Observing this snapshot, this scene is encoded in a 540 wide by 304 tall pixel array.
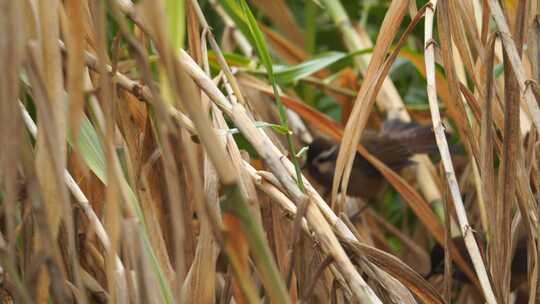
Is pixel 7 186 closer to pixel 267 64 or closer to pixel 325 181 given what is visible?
pixel 267 64

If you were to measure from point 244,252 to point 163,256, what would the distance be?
0.44m

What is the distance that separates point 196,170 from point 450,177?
1.65 ft

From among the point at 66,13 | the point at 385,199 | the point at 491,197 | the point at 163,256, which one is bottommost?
the point at 385,199

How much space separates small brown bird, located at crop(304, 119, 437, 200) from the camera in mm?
2367

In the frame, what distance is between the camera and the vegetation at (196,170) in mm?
740

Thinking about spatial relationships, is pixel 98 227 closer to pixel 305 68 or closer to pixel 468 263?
pixel 305 68

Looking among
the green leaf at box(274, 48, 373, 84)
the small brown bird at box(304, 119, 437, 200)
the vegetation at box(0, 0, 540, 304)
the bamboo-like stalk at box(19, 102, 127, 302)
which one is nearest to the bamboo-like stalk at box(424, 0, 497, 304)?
the vegetation at box(0, 0, 540, 304)

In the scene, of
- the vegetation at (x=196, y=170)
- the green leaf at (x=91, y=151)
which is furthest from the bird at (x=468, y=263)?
the green leaf at (x=91, y=151)

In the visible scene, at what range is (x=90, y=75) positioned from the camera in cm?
124

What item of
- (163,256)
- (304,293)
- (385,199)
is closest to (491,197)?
(304,293)

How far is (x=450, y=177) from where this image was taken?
1.15 metres

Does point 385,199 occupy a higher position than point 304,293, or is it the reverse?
point 304,293

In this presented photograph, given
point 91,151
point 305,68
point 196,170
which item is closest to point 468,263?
point 305,68

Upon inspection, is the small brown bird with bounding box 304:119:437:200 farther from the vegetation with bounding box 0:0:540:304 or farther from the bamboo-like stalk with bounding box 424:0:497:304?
the bamboo-like stalk with bounding box 424:0:497:304
